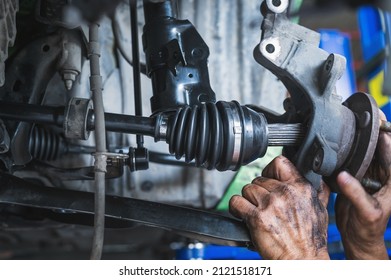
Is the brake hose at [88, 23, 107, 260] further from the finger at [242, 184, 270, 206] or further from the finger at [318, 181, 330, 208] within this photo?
the finger at [318, 181, 330, 208]

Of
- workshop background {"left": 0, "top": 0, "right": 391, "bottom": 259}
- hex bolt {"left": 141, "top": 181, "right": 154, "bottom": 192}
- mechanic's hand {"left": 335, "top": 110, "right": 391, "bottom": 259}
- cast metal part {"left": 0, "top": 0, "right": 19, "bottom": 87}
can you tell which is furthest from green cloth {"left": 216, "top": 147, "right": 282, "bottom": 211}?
cast metal part {"left": 0, "top": 0, "right": 19, "bottom": 87}

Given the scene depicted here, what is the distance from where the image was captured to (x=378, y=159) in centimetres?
71

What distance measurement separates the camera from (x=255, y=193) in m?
0.68

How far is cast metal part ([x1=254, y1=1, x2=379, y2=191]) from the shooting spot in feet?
2.04

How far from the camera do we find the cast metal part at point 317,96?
2.04 feet

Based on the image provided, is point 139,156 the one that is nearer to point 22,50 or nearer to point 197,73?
point 197,73

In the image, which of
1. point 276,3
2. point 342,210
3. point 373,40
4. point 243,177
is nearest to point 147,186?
point 243,177

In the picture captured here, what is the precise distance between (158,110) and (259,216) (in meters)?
0.22

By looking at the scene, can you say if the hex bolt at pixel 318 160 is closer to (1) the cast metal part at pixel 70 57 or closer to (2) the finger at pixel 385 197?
(2) the finger at pixel 385 197

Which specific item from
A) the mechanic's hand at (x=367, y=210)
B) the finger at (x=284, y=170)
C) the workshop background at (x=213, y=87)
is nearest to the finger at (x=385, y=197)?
the mechanic's hand at (x=367, y=210)

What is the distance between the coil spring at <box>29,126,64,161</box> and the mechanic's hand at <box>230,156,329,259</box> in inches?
16.5

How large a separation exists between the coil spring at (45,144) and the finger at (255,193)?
41cm

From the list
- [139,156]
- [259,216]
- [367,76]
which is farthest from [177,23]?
[367,76]

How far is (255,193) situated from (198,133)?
149 millimetres
